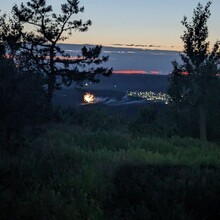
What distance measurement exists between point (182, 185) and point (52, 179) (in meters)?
2.93

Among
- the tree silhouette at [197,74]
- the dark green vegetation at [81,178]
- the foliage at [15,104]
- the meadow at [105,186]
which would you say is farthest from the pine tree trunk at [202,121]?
the foliage at [15,104]

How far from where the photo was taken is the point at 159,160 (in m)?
11.6

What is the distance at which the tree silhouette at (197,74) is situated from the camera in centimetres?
3080

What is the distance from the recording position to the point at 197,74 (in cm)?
3106

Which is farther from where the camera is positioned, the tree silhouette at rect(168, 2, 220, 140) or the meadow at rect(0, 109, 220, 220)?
the tree silhouette at rect(168, 2, 220, 140)

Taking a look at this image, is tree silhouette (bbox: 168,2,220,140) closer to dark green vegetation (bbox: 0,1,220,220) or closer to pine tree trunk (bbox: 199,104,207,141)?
pine tree trunk (bbox: 199,104,207,141)

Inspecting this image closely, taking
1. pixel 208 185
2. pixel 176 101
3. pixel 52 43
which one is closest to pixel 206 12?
pixel 176 101

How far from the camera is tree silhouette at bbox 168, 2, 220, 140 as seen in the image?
30.8 meters

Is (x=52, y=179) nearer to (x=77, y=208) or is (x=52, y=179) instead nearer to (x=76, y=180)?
(x=76, y=180)

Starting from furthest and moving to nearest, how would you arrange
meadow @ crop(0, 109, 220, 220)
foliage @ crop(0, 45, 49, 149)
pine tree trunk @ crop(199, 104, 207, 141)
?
1. pine tree trunk @ crop(199, 104, 207, 141)
2. foliage @ crop(0, 45, 49, 149)
3. meadow @ crop(0, 109, 220, 220)

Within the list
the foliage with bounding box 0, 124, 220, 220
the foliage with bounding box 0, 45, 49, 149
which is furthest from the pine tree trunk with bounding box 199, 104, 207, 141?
Answer: the foliage with bounding box 0, 45, 49, 149

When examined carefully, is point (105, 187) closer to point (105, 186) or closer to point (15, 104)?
point (105, 186)

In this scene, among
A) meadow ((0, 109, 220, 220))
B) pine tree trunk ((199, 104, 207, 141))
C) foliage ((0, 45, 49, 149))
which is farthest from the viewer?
pine tree trunk ((199, 104, 207, 141))

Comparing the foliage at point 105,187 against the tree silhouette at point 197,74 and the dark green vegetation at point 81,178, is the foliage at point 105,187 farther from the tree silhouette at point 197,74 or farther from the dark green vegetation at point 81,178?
the tree silhouette at point 197,74
